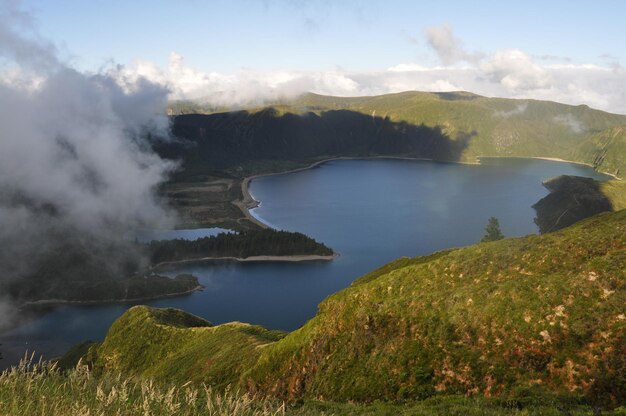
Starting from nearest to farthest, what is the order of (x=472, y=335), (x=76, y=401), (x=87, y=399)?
(x=76, y=401), (x=87, y=399), (x=472, y=335)

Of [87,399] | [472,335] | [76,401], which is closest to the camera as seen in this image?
[76,401]

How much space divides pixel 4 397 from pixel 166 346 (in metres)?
70.0

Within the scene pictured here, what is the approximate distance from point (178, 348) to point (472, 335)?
5097 cm

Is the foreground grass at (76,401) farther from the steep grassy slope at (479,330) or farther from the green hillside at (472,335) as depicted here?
the steep grassy slope at (479,330)

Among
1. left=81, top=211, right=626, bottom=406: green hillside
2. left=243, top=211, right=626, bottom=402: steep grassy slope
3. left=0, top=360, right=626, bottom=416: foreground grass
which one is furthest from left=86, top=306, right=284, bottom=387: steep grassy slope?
left=0, top=360, right=626, bottom=416: foreground grass

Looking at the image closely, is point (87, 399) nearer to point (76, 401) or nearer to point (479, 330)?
point (76, 401)

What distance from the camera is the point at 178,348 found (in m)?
74.3

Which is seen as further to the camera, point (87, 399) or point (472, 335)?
point (472, 335)

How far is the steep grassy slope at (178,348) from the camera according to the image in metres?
56.0

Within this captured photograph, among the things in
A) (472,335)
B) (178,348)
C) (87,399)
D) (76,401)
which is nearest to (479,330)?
(472,335)

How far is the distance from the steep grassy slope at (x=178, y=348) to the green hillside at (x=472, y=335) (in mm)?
478

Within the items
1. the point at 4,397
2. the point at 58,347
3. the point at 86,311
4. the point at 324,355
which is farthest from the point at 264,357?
the point at 86,311

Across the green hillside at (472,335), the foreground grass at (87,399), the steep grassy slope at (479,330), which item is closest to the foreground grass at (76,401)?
the foreground grass at (87,399)

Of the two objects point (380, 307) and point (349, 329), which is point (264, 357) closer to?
point (349, 329)
